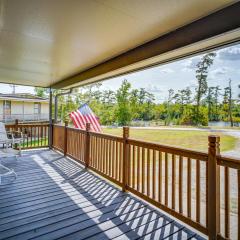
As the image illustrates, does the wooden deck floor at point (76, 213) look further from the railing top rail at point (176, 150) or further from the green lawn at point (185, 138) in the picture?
the green lawn at point (185, 138)

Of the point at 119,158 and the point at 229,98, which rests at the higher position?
the point at 229,98

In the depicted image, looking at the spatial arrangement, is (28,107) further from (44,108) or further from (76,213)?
(76,213)

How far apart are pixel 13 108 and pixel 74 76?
47.2 feet

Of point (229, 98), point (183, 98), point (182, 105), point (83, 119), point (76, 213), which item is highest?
point (183, 98)

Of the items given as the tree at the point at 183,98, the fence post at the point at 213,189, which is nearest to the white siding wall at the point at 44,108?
the tree at the point at 183,98

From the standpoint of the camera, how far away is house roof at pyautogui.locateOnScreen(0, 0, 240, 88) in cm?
221

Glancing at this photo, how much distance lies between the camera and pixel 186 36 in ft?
8.74

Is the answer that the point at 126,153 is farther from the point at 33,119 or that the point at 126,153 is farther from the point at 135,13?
the point at 33,119

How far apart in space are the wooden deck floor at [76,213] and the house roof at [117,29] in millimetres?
2251

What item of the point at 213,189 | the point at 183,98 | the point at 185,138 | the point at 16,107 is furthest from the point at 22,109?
the point at 213,189

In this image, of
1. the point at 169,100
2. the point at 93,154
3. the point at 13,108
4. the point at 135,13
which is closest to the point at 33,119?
the point at 13,108

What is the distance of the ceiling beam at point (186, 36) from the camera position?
2.19 m

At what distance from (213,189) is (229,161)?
345 mm

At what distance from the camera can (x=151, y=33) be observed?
9.62 ft
